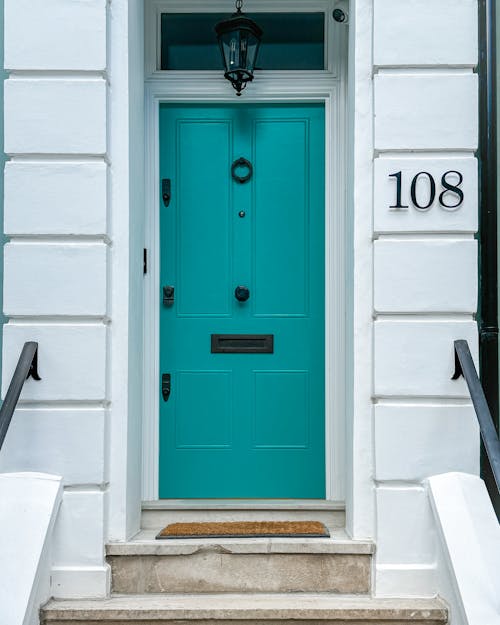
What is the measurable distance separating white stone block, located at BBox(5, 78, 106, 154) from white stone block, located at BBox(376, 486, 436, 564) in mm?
2261

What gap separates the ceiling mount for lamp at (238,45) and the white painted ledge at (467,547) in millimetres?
2409

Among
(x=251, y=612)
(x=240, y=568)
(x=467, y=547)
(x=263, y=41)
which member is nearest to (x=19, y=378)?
(x=240, y=568)

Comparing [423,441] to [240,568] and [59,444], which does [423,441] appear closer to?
[240,568]

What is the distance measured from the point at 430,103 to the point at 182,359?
6.36ft

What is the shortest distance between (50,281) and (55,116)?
2.68 feet

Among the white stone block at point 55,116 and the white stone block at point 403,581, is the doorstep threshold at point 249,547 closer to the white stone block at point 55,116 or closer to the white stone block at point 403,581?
the white stone block at point 403,581

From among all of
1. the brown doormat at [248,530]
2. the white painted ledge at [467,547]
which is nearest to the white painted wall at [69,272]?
the brown doormat at [248,530]

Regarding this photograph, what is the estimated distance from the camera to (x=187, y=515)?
12.2ft

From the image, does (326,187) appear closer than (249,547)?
No

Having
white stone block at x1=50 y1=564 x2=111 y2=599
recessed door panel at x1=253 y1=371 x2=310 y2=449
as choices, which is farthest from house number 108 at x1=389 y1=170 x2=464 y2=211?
white stone block at x1=50 y1=564 x2=111 y2=599

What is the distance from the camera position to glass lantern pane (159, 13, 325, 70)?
13.0ft

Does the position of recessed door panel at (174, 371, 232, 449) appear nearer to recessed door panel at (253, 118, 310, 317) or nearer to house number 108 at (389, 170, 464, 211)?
recessed door panel at (253, 118, 310, 317)

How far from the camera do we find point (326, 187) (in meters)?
3.87

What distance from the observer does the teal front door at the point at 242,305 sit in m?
3.86
